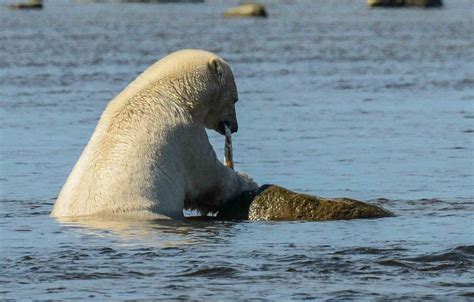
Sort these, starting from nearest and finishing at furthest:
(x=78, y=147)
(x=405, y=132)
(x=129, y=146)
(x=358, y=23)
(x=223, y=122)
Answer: (x=129, y=146)
(x=223, y=122)
(x=78, y=147)
(x=405, y=132)
(x=358, y=23)

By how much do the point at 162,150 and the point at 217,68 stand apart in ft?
3.74

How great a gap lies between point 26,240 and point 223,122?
2.28 m

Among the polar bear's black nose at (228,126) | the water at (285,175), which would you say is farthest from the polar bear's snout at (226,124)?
the water at (285,175)

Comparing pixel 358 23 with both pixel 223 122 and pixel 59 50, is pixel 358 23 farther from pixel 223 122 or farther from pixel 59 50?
pixel 223 122

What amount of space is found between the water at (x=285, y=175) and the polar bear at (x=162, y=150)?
220 millimetres

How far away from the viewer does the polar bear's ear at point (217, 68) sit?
39.5 feet

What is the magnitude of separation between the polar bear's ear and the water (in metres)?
1.27

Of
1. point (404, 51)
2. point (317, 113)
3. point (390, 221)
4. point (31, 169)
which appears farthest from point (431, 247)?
point (404, 51)

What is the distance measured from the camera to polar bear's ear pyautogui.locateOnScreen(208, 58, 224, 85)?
39.5ft

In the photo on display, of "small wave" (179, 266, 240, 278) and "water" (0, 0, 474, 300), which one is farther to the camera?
"small wave" (179, 266, 240, 278)

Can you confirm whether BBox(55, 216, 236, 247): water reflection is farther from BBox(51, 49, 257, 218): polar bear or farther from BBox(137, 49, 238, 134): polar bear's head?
BBox(137, 49, 238, 134): polar bear's head

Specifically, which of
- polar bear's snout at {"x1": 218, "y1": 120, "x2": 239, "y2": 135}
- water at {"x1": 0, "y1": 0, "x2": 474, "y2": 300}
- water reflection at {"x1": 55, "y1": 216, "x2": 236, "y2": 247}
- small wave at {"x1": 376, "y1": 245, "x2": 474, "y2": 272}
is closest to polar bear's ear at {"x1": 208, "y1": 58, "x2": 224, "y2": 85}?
polar bear's snout at {"x1": 218, "y1": 120, "x2": 239, "y2": 135}

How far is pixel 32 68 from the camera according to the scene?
97.3ft

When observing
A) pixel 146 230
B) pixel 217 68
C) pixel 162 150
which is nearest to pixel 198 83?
pixel 217 68
